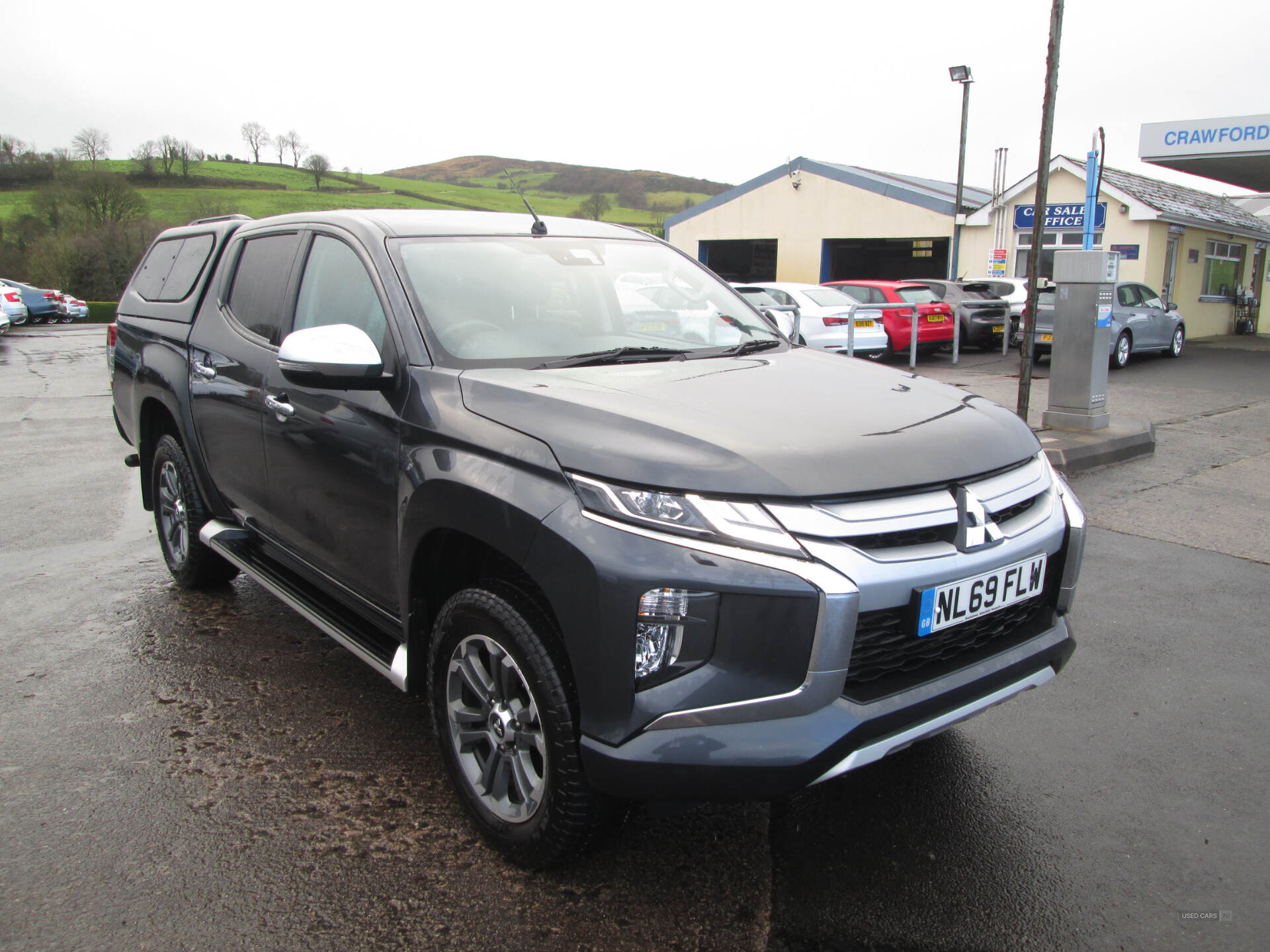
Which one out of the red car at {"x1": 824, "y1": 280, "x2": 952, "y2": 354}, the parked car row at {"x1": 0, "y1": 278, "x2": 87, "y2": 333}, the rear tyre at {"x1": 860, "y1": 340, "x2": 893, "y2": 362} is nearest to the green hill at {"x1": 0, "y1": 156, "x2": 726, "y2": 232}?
the red car at {"x1": 824, "y1": 280, "x2": 952, "y2": 354}

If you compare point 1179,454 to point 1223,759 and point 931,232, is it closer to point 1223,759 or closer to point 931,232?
point 1223,759

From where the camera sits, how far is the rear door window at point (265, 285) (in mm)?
3707

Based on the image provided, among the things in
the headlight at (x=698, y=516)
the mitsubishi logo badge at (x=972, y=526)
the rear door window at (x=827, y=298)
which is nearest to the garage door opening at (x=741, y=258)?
the rear door window at (x=827, y=298)

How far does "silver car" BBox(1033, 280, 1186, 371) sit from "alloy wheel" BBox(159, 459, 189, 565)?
15540 mm

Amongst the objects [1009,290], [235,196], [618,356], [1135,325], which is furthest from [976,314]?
[235,196]

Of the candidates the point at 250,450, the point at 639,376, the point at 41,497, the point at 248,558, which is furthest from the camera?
the point at 41,497

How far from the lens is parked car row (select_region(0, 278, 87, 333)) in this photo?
28.9 m

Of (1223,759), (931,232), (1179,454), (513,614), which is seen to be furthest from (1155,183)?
(513,614)

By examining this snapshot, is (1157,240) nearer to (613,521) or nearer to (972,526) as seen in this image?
(972,526)

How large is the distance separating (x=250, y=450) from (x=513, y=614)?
1.91 metres

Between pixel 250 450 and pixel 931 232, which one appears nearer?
pixel 250 450

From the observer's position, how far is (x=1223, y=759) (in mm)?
3197

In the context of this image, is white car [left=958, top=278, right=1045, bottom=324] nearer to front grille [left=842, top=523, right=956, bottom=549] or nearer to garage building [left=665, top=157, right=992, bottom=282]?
garage building [left=665, top=157, right=992, bottom=282]

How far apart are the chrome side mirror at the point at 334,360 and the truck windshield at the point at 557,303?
20 cm
